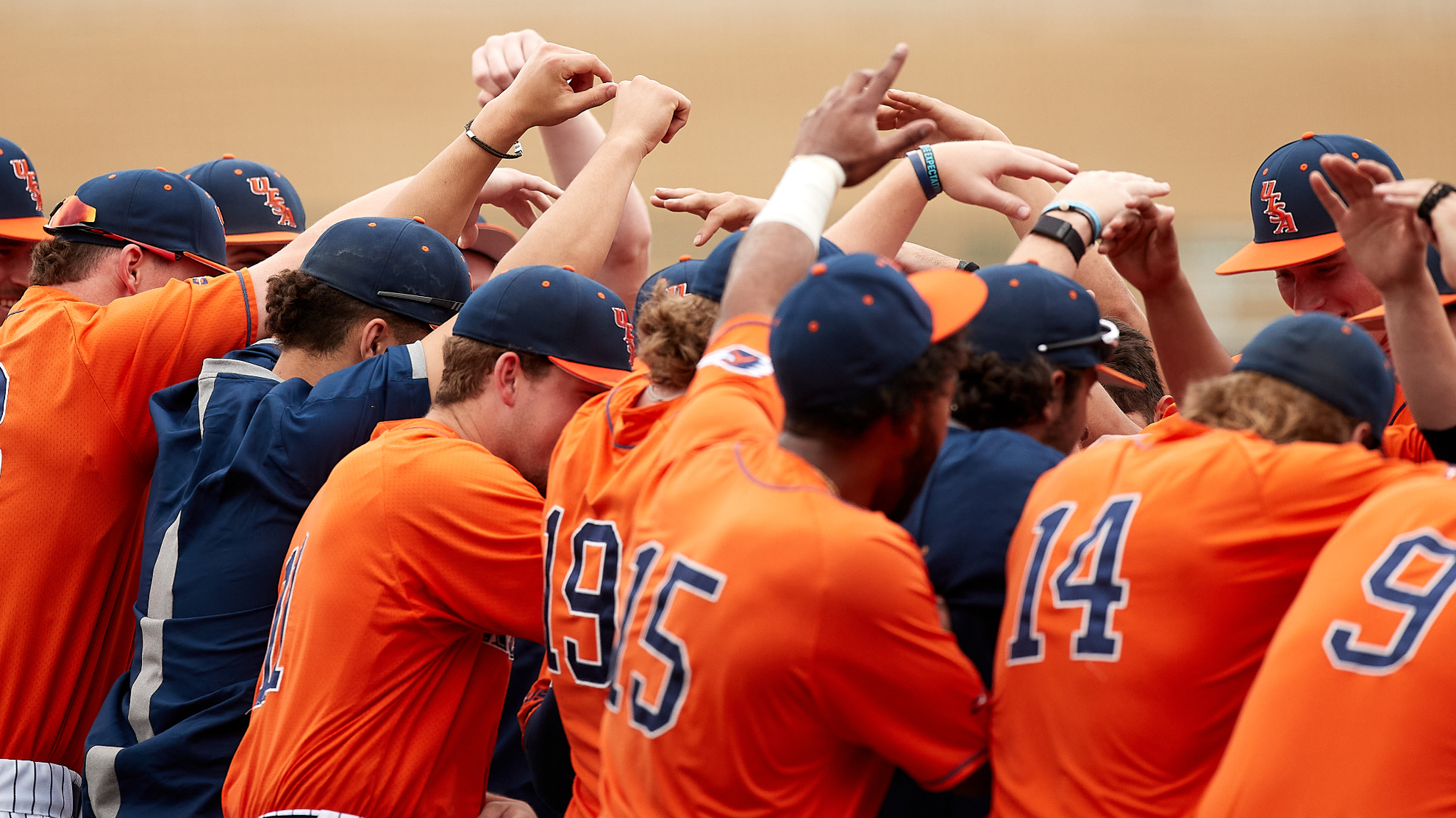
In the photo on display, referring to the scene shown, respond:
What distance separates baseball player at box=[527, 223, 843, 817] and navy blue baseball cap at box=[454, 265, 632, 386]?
0.30 m

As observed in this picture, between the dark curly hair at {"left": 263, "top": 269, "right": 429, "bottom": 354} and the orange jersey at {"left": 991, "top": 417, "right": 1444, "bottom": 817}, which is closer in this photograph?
the orange jersey at {"left": 991, "top": 417, "right": 1444, "bottom": 817}

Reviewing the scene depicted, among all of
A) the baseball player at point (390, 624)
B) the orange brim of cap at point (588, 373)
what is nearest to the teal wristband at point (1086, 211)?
the orange brim of cap at point (588, 373)

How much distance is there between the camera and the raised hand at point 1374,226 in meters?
2.29

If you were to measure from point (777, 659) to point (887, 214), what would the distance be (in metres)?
1.56

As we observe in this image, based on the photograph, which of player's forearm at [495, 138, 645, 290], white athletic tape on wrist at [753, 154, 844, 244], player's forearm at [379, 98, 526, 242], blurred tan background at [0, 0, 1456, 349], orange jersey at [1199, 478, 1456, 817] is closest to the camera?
orange jersey at [1199, 478, 1456, 817]

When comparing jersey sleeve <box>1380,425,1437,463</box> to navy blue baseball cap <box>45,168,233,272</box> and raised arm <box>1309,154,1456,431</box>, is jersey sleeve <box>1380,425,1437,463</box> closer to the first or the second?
raised arm <box>1309,154,1456,431</box>

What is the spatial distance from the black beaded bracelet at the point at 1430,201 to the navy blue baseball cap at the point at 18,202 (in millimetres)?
4154

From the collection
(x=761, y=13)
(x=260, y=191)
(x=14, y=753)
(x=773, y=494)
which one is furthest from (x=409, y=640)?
(x=761, y=13)

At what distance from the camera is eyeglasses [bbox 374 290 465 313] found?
3.11m

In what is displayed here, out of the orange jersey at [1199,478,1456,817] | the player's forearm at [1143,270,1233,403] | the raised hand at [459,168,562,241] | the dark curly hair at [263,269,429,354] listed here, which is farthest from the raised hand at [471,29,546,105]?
the orange jersey at [1199,478,1456,817]

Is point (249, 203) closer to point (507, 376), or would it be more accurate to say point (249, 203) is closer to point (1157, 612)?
point (507, 376)

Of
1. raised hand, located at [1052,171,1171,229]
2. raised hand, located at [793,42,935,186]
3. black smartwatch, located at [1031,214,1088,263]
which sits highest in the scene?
raised hand, located at [793,42,935,186]

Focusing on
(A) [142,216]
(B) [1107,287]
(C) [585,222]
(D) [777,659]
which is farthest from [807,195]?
(A) [142,216]

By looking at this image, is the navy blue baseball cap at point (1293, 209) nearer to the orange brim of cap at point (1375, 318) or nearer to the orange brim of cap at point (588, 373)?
the orange brim of cap at point (1375, 318)
